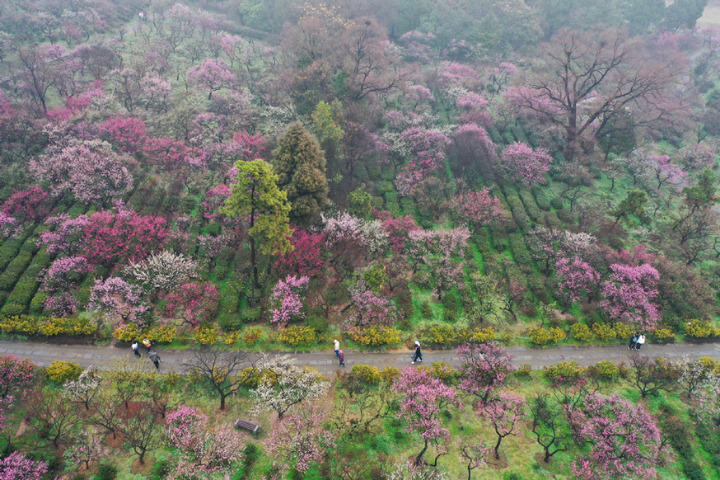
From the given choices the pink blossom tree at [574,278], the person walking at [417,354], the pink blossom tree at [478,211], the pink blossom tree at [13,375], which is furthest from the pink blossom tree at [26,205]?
the pink blossom tree at [574,278]

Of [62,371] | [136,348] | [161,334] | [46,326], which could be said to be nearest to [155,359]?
[136,348]

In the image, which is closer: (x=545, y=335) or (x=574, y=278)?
(x=545, y=335)

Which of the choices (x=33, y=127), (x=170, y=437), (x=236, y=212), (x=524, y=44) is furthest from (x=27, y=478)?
(x=524, y=44)

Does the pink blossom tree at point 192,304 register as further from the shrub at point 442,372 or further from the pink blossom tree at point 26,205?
the shrub at point 442,372

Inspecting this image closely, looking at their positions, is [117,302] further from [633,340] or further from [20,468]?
[633,340]

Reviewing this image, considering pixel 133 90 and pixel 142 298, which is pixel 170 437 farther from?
pixel 133 90

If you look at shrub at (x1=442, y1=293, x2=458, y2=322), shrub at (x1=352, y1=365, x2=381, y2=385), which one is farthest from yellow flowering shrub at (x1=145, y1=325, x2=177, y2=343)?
shrub at (x1=442, y1=293, x2=458, y2=322)
